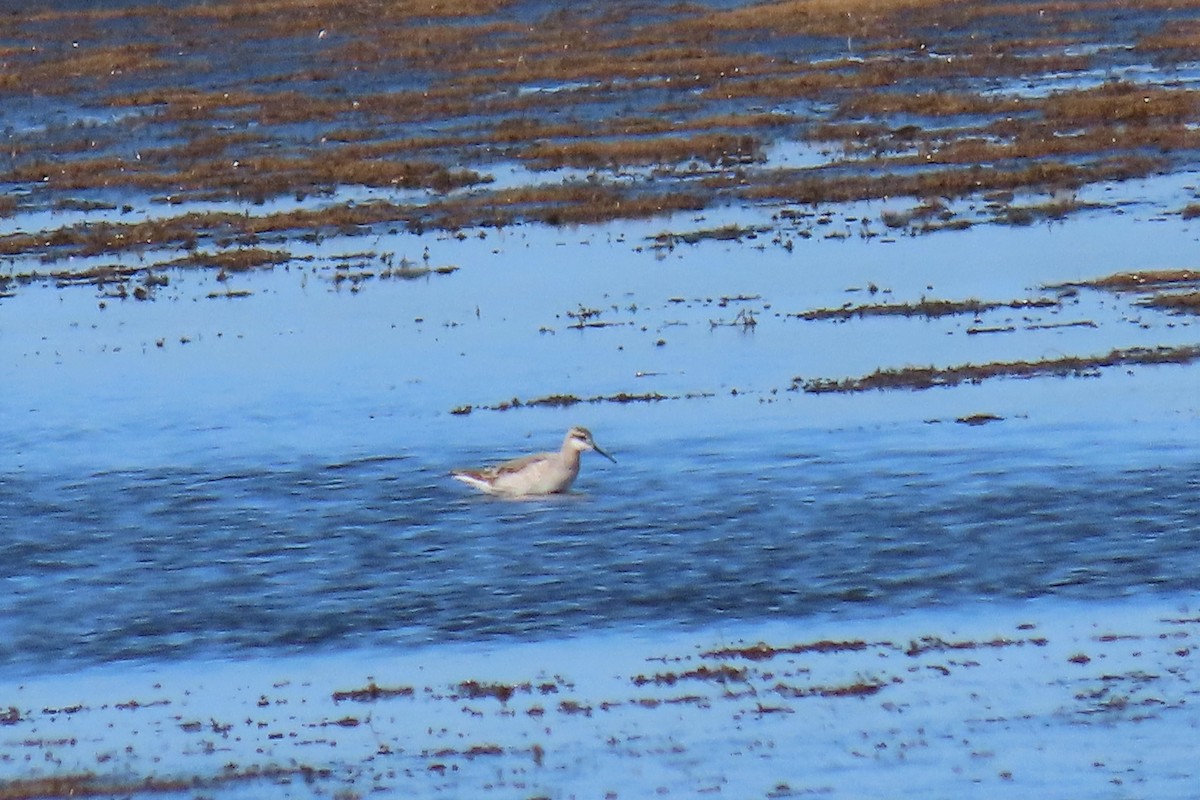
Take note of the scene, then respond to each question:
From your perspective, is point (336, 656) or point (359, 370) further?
point (359, 370)

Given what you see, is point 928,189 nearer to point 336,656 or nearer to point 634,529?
point 634,529

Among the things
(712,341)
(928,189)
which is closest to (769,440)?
(712,341)

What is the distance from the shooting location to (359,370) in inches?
934

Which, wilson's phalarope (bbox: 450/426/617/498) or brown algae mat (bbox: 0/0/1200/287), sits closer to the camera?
wilson's phalarope (bbox: 450/426/617/498)

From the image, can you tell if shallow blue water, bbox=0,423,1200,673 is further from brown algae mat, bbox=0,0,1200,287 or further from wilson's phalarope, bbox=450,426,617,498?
brown algae mat, bbox=0,0,1200,287

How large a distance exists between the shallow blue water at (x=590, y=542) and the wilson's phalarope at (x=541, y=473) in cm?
16

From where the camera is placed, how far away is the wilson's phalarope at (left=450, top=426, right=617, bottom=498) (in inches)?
685

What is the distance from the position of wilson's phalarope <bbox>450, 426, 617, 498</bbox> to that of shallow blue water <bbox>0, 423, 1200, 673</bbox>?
156 millimetres

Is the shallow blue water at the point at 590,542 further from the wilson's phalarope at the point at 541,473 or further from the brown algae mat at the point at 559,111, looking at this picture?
the brown algae mat at the point at 559,111

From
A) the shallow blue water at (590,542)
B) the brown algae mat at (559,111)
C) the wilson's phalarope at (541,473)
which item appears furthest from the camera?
the brown algae mat at (559,111)

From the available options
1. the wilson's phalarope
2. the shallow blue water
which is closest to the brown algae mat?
the shallow blue water

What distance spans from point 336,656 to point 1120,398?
324 inches

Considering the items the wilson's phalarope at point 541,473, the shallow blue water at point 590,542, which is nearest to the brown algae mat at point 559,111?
the shallow blue water at point 590,542

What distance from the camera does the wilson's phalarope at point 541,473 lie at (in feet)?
57.1
